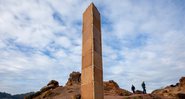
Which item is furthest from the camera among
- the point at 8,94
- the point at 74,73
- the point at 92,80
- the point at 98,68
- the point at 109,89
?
the point at 8,94

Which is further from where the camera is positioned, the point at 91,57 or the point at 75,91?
the point at 75,91

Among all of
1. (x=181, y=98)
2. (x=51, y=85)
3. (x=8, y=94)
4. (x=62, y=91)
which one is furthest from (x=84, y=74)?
(x=8, y=94)

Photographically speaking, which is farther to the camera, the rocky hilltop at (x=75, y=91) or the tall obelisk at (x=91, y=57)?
the rocky hilltop at (x=75, y=91)

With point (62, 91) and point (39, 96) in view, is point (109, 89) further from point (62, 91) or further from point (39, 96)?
point (39, 96)

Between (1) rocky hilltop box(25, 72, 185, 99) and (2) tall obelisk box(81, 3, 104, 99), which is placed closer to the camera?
(2) tall obelisk box(81, 3, 104, 99)

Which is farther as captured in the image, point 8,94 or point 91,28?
point 8,94

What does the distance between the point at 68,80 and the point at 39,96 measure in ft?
39.8

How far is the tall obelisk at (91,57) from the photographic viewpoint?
5.34 meters

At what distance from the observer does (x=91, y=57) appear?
5508 millimetres

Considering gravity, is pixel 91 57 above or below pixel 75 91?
above

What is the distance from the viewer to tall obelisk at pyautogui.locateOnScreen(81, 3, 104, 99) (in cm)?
534

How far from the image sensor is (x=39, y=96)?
3719 centimetres

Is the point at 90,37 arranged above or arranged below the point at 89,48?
above

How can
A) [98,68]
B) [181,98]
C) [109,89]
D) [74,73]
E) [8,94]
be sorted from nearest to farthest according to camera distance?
[98,68] → [181,98] → [109,89] → [74,73] → [8,94]
